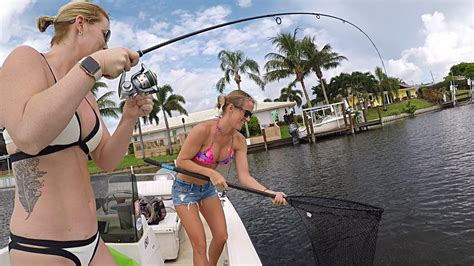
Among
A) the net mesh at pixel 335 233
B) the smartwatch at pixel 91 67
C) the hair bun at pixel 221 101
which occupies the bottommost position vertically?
the net mesh at pixel 335 233

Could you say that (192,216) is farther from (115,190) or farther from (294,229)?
(294,229)

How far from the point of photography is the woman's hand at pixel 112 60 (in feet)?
4.58

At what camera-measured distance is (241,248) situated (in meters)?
4.16

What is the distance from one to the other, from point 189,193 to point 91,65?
8.47ft

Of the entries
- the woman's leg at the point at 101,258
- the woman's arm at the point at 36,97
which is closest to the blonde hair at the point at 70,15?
the woman's arm at the point at 36,97

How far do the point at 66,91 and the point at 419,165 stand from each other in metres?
14.3

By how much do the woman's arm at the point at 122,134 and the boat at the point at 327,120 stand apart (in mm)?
34179

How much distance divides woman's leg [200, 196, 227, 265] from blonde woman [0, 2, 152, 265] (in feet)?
6.42

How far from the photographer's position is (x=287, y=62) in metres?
48.5

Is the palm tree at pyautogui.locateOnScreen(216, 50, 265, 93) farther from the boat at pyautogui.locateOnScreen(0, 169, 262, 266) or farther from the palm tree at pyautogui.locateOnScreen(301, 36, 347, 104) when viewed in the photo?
the boat at pyautogui.locateOnScreen(0, 169, 262, 266)

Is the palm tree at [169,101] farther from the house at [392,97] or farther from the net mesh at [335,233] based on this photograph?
the net mesh at [335,233]

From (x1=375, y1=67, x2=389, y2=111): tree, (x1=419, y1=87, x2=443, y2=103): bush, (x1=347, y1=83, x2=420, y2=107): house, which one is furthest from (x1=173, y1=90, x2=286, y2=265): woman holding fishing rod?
(x1=375, y1=67, x2=389, y2=111): tree

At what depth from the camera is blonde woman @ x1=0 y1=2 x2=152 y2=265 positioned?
4.16 ft

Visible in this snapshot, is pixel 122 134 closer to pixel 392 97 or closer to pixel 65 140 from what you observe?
pixel 65 140
